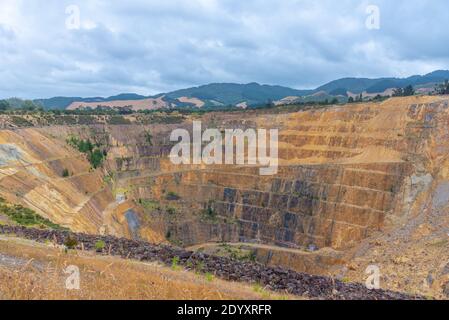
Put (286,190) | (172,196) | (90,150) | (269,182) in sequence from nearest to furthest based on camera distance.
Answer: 1. (286,190)
2. (269,182)
3. (172,196)
4. (90,150)

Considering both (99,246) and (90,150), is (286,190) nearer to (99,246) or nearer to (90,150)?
(90,150)

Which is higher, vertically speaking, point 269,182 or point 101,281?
point 101,281

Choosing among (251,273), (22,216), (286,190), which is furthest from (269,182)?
(251,273)

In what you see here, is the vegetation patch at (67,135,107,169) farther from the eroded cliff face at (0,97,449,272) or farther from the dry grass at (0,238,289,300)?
the dry grass at (0,238,289,300)

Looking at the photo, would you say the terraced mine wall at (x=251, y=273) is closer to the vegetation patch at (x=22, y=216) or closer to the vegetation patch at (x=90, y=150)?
the vegetation patch at (x=22, y=216)

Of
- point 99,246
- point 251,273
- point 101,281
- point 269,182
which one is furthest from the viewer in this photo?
point 269,182

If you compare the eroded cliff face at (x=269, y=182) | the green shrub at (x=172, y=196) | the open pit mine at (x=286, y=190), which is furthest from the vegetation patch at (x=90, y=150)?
the green shrub at (x=172, y=196)

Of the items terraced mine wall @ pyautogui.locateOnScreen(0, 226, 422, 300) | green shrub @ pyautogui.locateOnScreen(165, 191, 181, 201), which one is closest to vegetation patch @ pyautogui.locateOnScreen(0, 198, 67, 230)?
terraced mine wall @ pyautogui.locateOnScreen(0, 226, 422, 300)
